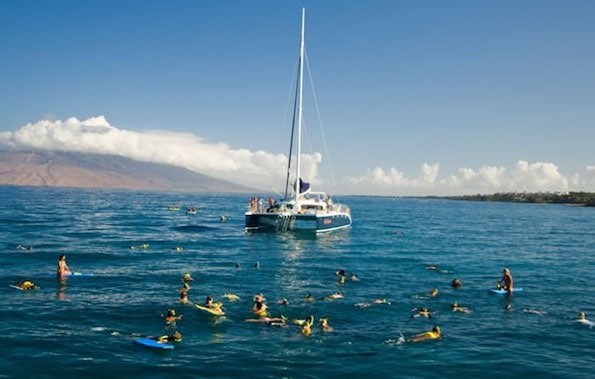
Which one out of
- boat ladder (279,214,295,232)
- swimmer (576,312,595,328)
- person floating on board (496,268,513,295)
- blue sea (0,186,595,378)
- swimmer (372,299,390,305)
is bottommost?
blue sea (0,186,595,378)

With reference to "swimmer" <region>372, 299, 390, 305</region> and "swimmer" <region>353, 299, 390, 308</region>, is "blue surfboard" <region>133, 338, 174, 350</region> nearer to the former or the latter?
"swimmer" <region>353, 299, 390, 308</region>

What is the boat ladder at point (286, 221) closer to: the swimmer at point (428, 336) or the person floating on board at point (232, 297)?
the person floating on board at point (232, 297)

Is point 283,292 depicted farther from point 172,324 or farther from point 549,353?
point 549,353

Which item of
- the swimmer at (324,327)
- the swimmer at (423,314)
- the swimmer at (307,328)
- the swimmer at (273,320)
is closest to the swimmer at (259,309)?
the swimmer at (273,320)

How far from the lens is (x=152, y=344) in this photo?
20.8 meters

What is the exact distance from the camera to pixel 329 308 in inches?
1120

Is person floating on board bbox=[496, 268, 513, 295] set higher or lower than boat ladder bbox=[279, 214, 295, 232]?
lower

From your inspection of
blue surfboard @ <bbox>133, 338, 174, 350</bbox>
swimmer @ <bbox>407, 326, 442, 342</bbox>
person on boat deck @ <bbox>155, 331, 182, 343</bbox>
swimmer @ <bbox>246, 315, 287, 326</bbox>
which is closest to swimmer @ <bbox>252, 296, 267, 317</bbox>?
swimmer @ <bbox>246, 315, 287, 326</bbox>

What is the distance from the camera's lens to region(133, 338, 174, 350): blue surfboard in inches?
814

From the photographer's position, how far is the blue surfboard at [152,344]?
20.7 meters

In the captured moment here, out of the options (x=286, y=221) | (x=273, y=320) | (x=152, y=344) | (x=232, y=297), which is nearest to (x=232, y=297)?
(x=232, y=297)

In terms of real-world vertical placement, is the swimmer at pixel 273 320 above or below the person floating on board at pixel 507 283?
below

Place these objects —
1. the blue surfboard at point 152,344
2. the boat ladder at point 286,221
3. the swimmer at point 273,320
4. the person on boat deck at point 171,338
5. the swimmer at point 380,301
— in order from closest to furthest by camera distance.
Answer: the blue surfboard at point 152,344, the person on boat deck at point 171,338, the swimmer at point 273,320, the swimmer at point 380,301, the boat ladder at point 286,221

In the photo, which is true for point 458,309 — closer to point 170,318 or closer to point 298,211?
point 170,318
